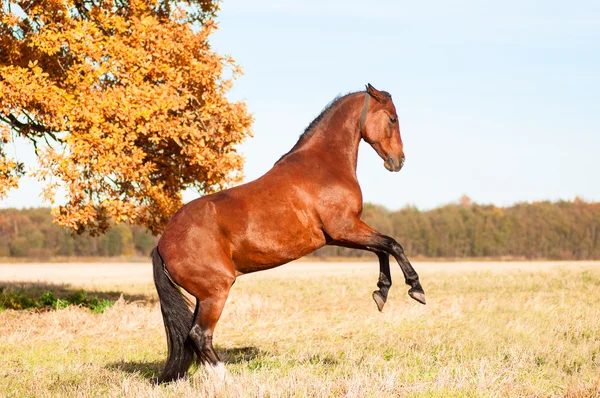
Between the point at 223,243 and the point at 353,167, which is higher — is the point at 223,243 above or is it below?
below

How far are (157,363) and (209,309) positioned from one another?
3.09 m

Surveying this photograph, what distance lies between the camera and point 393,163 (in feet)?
27.1

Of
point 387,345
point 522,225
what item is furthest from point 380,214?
point 387,345

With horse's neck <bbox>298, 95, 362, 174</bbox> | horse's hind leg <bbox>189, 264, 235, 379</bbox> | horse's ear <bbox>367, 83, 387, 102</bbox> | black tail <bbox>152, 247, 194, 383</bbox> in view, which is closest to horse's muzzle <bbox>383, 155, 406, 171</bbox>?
horse's neck <bbox>298, 95, 362, 174</bbox>

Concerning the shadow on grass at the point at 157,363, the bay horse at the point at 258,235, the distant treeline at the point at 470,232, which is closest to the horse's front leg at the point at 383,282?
the bay horse at the point at 258,235

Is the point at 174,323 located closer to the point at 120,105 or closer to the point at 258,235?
the point at 258,235

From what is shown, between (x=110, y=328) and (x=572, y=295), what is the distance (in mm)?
12152

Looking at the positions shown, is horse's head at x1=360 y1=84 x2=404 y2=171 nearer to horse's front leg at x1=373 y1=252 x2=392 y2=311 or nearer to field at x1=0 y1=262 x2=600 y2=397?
horse's front leg at x1=373 y1=252 x2=392 y2=311

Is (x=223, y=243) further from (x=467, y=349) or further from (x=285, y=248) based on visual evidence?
(x=467, y=349)

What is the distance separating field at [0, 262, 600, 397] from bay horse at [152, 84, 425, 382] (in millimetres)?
773

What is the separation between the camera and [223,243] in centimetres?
770

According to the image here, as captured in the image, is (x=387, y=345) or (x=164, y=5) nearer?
(x=387, y=345)

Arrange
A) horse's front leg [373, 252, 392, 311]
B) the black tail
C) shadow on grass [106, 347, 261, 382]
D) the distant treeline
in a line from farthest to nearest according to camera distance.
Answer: the distant treeline, shadow on grass [106, 347, 261, 382], the black tail, horse's front leg [373, 252, 392, 311]

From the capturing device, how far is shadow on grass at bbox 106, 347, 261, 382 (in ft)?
31.0
